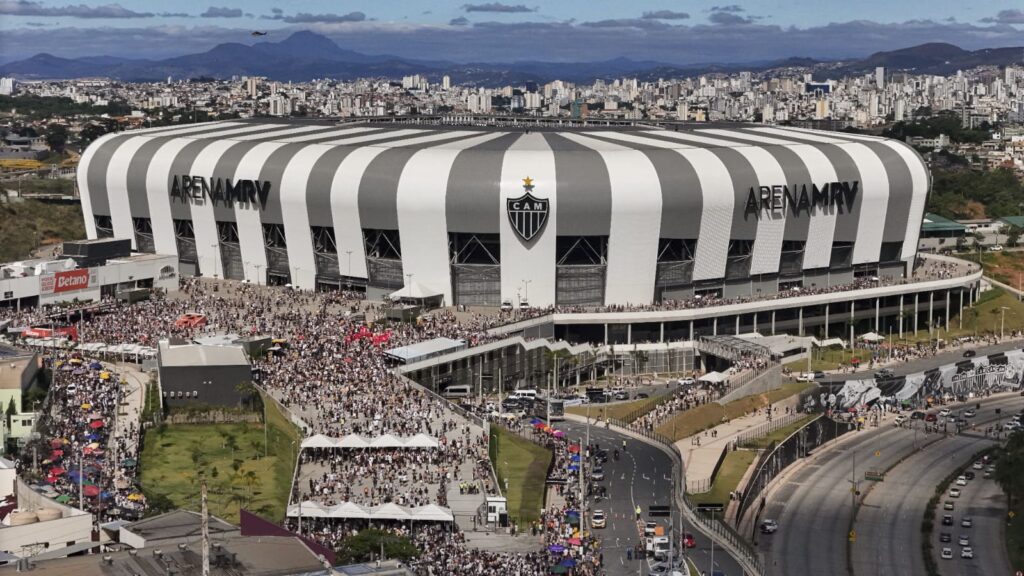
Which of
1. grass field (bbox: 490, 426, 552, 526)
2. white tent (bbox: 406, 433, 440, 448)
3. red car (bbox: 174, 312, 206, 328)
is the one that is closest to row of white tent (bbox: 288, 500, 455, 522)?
grass field (bbox: 490, 426, 552, 526)

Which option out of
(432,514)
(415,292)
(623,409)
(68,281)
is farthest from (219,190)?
→ (432,514)

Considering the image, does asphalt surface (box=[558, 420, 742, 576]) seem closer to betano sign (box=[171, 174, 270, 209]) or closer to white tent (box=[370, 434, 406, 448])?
white tent (box=[370, 434, 406, 448])

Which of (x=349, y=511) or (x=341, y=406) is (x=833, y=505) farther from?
(x=349, y=511)

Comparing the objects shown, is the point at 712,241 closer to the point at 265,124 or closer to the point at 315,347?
the point at 315,347

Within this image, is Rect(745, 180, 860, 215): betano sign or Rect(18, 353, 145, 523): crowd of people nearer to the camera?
Rect(18, 353, 145, 523): crowd of people

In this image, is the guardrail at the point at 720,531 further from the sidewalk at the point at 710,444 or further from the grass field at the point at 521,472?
the grass field at the point at 521,472

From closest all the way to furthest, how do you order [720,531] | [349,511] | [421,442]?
[349,511], [720,531], [421,442]

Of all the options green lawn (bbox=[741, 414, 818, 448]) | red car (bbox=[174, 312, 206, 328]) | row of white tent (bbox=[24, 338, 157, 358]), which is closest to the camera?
green lawn (bbox=[741, 414, 818, 448])
